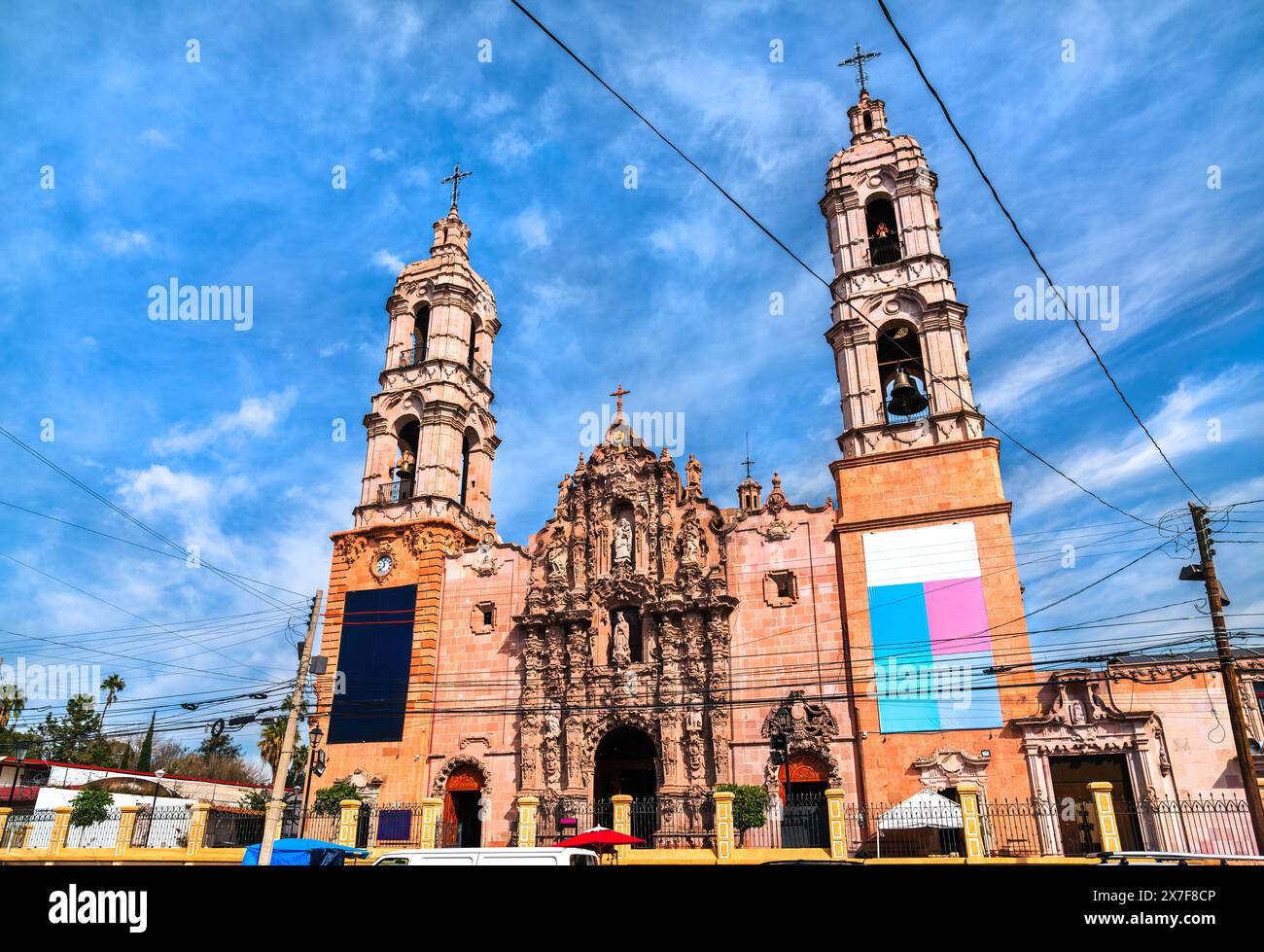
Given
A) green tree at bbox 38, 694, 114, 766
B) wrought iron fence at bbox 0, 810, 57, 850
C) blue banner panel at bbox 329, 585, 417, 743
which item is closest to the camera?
wrought iron fence at bbox 0, 810, 57, 850

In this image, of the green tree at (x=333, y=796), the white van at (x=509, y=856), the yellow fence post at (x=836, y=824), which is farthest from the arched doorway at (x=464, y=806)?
the white van at (x=509, y=856)

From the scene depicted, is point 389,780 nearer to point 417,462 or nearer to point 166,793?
point 417,462

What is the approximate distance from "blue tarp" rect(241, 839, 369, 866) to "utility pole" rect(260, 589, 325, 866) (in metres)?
0.30

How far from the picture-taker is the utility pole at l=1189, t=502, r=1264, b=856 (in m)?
16.7

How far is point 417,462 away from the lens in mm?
36000

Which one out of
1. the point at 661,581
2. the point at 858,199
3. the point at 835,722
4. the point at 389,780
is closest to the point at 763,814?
the point at 835,722

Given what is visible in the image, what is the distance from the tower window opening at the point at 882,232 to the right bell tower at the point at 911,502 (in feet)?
0.25

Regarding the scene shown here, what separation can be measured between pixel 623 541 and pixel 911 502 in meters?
10.8

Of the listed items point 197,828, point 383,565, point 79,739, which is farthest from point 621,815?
point 79,739

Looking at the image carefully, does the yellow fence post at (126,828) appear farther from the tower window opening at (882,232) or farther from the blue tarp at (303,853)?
the tower window opening at (882,232)

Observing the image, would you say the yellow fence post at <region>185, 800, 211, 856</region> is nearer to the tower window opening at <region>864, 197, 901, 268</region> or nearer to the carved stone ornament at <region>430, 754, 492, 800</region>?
the carved stone ornament at <region>430, 754, 492, 800</region>

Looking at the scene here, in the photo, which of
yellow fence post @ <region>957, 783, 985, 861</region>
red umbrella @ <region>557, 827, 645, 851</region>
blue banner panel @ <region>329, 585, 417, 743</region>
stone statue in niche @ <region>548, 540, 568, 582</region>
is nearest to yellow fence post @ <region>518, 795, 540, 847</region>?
red umbrella @ <region>557, 827, 645, 851</region>

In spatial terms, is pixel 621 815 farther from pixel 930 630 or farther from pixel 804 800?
pixel 930 630

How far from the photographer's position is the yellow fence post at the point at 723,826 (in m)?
22.8
